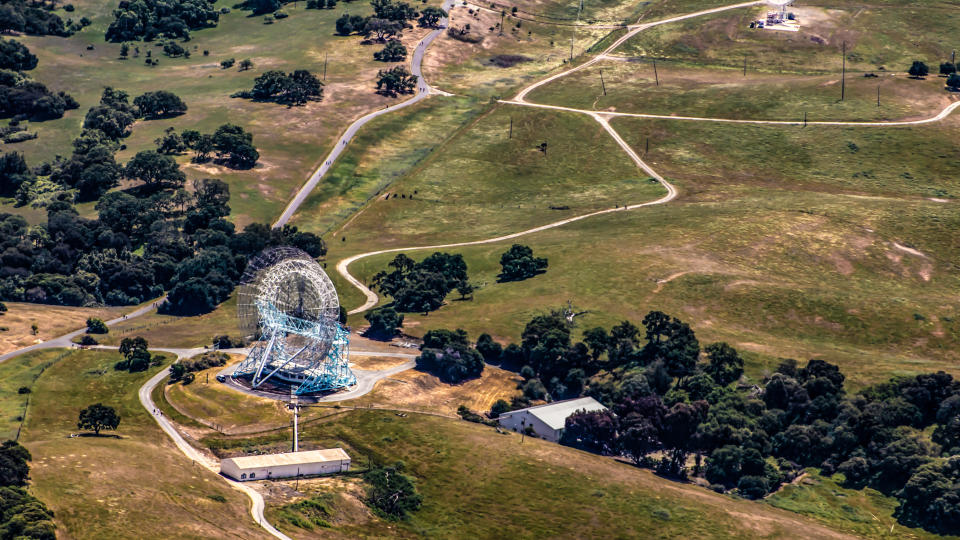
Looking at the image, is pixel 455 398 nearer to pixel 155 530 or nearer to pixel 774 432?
pixel 774 432

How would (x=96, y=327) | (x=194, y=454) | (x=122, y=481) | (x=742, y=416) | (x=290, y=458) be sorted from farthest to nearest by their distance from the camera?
(x=96, y=327) < (x=742, y=416) < (x=194, y=454) < (x=290, y=458) < (x=122, y=481)

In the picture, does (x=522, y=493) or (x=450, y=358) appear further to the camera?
(x=450, y=358)

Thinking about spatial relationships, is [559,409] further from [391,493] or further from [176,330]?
[176,330]

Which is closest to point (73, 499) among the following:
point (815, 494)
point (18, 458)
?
point (18, 458)

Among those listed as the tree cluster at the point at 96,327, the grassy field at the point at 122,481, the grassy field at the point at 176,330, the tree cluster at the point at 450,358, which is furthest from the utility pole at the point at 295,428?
the tree cluster at the point at 96,327

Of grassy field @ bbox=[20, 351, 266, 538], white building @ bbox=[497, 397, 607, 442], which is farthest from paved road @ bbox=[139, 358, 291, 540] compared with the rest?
white building @ bbox=[497, 397, 607, 442]

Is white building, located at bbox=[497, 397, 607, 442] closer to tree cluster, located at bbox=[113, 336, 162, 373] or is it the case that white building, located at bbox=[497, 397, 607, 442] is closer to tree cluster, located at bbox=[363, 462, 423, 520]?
tree cluster, located at bbox=[363, 462, 423, 520]

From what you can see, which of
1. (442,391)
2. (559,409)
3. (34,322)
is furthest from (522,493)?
(34,322)
